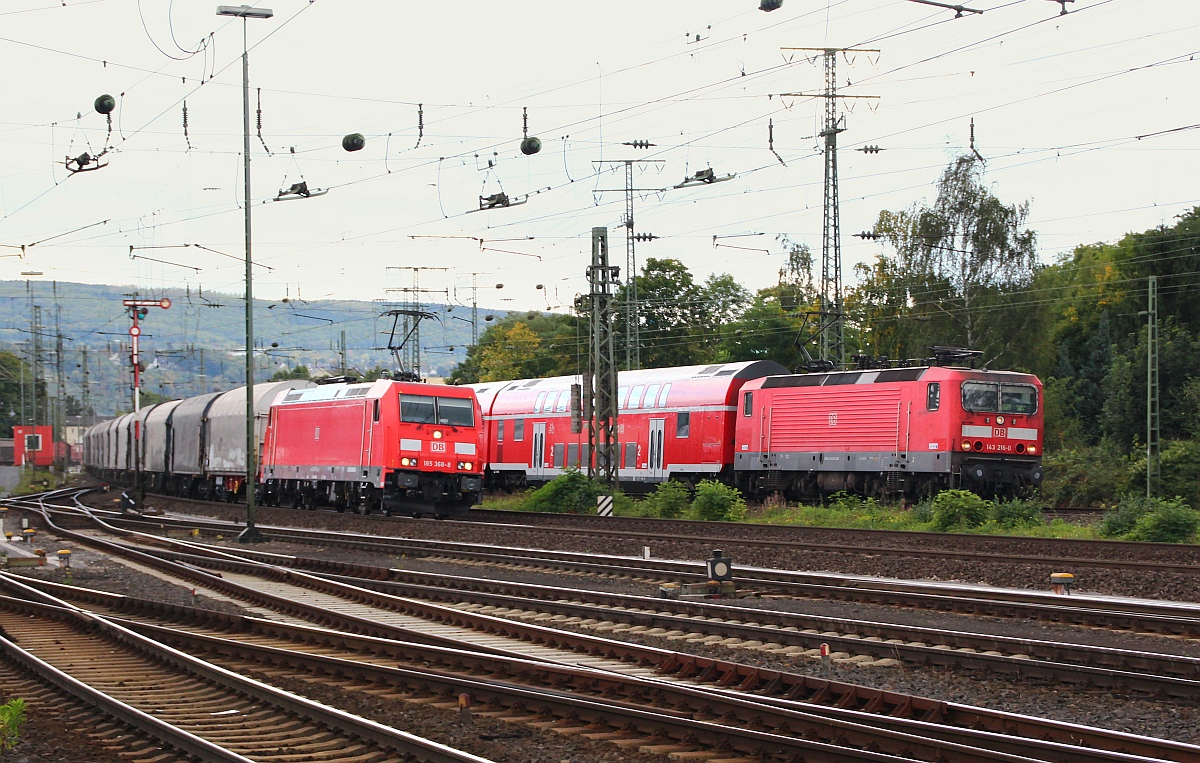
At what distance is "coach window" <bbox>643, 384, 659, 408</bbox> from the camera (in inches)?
1494

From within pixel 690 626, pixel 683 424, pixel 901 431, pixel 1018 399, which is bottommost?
pixel 690 626

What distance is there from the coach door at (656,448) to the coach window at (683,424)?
59cm

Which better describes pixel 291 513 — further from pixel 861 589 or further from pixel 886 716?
pixel 886 716

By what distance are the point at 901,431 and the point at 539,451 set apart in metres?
16.2

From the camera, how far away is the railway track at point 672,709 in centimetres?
779

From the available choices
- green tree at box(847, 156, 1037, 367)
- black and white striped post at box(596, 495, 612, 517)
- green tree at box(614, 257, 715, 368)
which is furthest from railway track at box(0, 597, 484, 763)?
green tree at box(614, 257, 715, 368)

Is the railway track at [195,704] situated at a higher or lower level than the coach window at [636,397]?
lower

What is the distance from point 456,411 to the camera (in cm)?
3269

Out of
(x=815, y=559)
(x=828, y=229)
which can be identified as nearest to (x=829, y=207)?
(x=828, y=229)

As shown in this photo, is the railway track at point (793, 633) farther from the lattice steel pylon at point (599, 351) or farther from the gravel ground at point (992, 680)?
the lattice steel pylon at point (599, 351)

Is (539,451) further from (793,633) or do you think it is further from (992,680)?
(992,680)

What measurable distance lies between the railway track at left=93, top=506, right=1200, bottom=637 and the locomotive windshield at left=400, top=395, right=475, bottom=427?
7.03 meters

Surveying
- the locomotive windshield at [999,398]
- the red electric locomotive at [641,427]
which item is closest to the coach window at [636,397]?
the red electric locomotive at [641,427]

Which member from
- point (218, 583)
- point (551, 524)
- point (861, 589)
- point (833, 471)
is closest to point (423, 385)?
point (551, 524)
